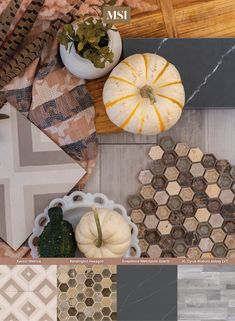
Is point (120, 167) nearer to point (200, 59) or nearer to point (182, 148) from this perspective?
point (182, 148)

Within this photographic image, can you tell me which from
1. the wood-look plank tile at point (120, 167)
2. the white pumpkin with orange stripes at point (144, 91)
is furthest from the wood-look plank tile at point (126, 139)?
the white pumpkin with orange stripes at point (144, 91)

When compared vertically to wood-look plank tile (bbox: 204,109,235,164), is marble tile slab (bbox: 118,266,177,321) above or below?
below

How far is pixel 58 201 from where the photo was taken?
1122 millimetres

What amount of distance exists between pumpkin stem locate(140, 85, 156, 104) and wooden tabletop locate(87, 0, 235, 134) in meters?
0.13

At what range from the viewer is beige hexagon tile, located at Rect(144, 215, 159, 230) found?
1.14 metres

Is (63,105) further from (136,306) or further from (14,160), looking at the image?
(136,306)

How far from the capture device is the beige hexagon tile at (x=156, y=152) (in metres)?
1.15

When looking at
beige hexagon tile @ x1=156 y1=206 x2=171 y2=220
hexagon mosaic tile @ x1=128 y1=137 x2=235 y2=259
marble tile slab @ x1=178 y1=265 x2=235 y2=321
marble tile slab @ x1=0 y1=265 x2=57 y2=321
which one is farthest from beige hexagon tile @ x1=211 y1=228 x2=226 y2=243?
marble tile slab @ x1=0 y1=265 x2=57 y2=321

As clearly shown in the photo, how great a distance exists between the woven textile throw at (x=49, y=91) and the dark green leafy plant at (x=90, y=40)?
0.08 meters

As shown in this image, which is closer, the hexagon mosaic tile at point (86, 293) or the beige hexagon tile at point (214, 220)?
the hexagon mosaic tile at point (86, 293)

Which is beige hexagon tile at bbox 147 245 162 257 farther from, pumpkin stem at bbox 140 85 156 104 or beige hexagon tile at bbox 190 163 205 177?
pumpkin stem at bbox 140 85 156 104

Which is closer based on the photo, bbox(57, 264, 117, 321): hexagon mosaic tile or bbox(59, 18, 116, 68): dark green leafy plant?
bbox(57, 264, 117, 321): hexagon mosaic tile

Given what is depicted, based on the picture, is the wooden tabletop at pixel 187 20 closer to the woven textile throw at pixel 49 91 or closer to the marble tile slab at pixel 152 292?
the woven textile throw at pixel 49 91

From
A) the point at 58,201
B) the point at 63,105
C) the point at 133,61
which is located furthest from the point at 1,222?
the point at 133,61
